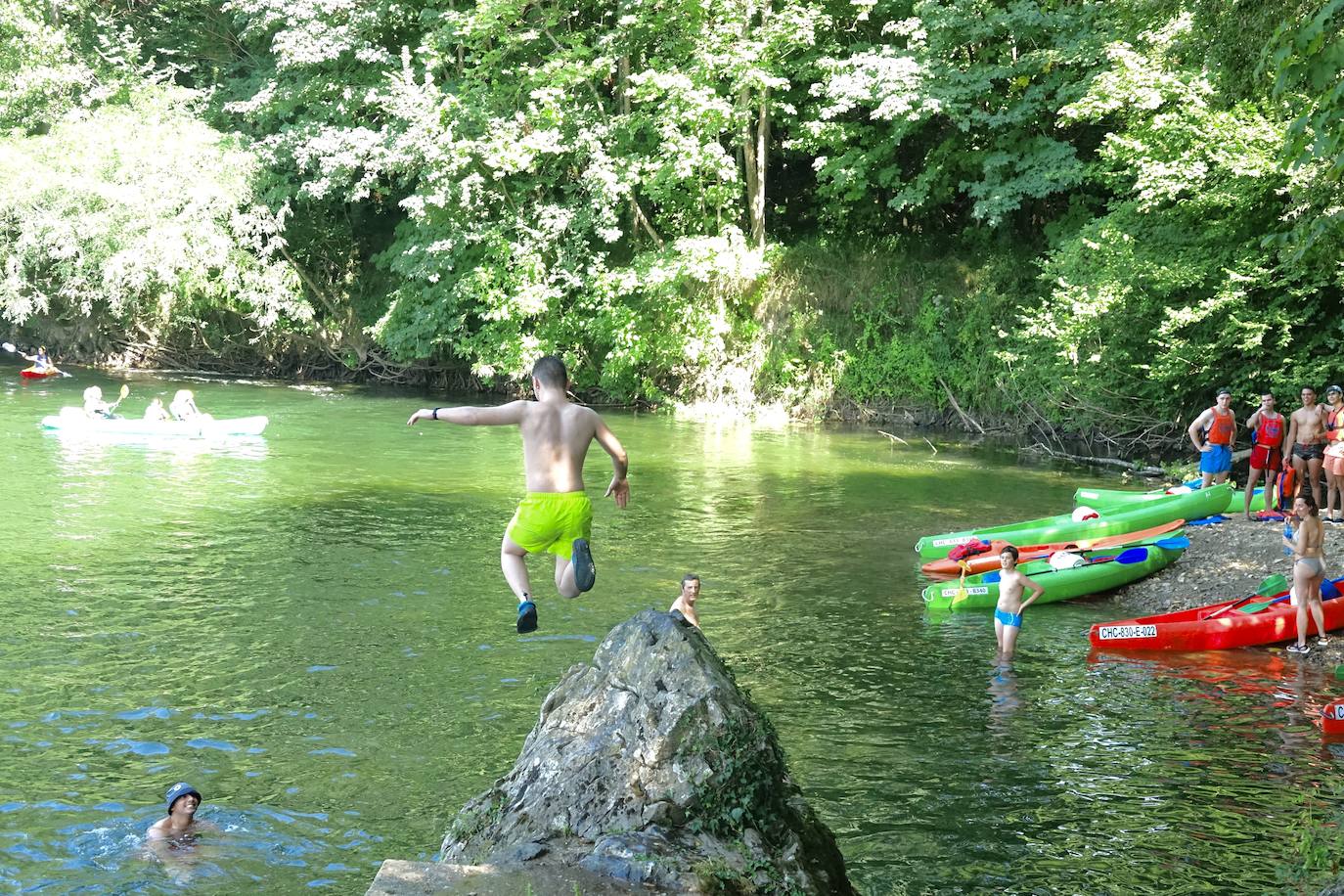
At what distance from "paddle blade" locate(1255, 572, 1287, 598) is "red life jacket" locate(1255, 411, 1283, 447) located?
12.9 feet

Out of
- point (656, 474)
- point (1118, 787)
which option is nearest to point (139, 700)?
point (1118, 787)

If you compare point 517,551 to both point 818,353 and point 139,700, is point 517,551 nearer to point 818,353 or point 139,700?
point 139,700

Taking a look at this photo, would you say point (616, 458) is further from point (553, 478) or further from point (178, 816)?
point (178, 816)

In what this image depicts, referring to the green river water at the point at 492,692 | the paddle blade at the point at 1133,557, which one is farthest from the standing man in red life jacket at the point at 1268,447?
the green river water at the point at 492,692

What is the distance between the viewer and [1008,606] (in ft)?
42.0

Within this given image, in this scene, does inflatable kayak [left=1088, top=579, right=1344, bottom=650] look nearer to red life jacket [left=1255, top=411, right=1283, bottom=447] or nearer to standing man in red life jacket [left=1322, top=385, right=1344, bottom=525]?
standing man in red life jacket [left=1322, top=385, right=1344, bottom=525]

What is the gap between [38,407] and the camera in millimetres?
30391

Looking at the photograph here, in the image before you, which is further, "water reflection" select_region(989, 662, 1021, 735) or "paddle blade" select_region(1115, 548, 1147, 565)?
"paddle blade" select_region(1115, 548, 1147, 565)

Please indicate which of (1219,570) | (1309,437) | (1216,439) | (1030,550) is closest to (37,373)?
(1030,550)

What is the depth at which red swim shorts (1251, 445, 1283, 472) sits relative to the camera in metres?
17.8

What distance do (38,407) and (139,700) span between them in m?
22.3

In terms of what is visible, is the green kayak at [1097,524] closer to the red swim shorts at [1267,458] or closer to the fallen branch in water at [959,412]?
the red swim shorts at [1267,458]

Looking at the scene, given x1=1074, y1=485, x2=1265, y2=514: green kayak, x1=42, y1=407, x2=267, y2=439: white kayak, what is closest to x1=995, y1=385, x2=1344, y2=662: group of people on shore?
x1=1074, y1=485, x2=1265, y2=514: green kayak

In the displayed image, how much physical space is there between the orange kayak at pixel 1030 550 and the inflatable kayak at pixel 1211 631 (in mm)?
2316
